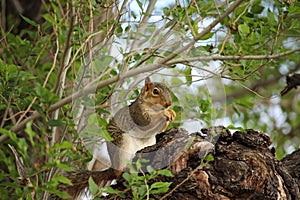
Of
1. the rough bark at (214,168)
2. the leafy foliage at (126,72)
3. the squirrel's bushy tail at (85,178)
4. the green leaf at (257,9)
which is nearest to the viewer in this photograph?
the leafy foliage at (126,72)

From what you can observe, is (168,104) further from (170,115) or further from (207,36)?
(207,36)

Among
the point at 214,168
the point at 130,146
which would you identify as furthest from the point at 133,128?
the point at 214,168

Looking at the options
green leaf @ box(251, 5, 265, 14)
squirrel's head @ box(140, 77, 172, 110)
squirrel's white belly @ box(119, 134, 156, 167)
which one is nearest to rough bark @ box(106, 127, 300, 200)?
squirrel's white belly @ box(119, 134, 156, 167)

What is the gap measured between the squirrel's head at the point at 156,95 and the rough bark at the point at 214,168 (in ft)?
0.45

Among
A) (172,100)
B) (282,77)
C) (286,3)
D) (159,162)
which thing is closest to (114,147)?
(159,162)

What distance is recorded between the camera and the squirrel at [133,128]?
1390 millimetres

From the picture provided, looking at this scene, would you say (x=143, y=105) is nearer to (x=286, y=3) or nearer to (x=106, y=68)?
(x=106, y=68)

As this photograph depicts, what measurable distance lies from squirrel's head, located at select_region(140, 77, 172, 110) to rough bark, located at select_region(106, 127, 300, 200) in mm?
138

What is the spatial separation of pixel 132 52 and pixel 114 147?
24cm

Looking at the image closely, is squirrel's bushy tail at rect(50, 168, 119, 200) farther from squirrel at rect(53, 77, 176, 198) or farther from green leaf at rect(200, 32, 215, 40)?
green leaf at rect(200, 32, 215, 40)

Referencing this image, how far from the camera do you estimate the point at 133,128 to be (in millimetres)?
1466

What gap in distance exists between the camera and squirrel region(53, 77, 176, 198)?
139cm

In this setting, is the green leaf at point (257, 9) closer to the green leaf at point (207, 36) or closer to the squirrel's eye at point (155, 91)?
the green leaf at point (207, 36)

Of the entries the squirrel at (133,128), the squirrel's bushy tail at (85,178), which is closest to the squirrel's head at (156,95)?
the squirrel at (133,128)
